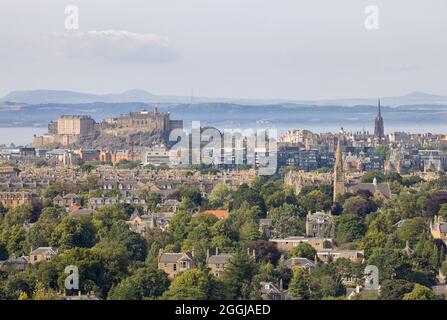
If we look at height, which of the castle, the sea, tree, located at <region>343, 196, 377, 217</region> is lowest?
the sea

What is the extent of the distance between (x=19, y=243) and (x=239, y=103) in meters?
133

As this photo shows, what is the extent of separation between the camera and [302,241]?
33375 mm

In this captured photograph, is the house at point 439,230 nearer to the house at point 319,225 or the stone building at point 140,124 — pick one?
the house at point 319,225

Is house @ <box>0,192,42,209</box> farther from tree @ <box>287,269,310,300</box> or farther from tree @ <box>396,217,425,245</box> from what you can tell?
tree @ <box>287,269,310,300</box>

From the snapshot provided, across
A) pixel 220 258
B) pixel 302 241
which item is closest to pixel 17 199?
pixel 302 241

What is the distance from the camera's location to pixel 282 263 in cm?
2894

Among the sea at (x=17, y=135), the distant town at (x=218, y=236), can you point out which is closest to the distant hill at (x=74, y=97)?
the sea at (x=17, y=135)

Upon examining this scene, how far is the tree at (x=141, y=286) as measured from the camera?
2378 centimetres

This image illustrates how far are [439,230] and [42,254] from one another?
9272 mm

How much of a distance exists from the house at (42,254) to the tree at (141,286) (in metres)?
3.81

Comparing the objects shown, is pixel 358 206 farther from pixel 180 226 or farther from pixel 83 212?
pixel 180 226

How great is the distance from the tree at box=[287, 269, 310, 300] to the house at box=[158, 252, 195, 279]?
2113mm

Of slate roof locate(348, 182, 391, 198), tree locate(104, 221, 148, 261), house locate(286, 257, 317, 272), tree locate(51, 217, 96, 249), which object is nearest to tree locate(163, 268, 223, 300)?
house locate(286, 257, 317, 272)

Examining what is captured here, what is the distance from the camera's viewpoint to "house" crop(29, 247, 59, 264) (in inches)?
1153
